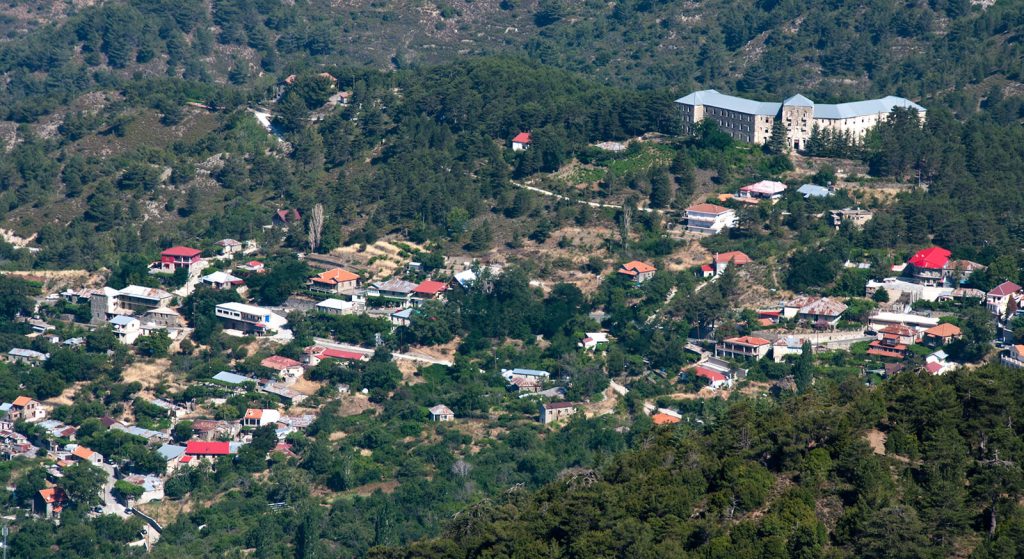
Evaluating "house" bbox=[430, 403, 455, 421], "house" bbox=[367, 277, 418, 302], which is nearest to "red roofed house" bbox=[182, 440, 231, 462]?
"house" bbox=[430, 403, 455, 421]

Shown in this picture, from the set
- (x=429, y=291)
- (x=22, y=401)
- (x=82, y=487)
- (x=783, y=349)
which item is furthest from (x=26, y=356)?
(x=783, y=349)

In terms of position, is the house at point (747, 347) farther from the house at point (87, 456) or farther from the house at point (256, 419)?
the house at point (87, 456)

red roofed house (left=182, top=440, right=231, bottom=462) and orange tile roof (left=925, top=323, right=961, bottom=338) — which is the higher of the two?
orange tile roof (left=925, top=323, right=961, bottom=338)

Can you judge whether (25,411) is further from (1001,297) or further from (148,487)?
(1001,297)

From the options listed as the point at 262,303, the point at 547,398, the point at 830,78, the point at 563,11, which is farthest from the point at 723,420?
the point at 563,11

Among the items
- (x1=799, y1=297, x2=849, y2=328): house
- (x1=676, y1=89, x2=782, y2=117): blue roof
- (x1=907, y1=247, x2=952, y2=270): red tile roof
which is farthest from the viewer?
(x1=676, y1=89, x2=782, y2=117): blue roof

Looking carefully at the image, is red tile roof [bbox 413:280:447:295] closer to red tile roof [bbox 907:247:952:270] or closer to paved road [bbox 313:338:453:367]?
paved road [bbox 313:338:453:367]

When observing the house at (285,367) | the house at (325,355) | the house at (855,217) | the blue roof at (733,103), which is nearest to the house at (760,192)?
the house at (855,217)
